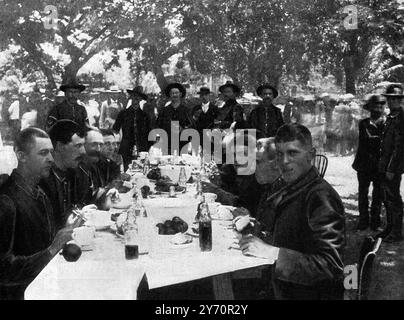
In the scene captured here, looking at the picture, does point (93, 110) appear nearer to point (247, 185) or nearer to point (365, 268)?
point (247, 185)

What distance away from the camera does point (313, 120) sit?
1638cm

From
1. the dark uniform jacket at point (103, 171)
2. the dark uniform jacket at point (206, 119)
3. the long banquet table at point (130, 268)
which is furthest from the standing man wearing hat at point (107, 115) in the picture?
the long banquet table at point (130, 268)

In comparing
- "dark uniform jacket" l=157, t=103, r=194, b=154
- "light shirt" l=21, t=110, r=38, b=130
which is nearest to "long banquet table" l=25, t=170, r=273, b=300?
"dark uniform jacket" l=157, t=103, r=194, b=154

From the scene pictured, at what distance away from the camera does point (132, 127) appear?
9070 millimetres

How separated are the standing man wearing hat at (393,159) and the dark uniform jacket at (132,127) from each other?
4.21 meters

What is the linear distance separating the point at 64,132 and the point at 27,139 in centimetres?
131

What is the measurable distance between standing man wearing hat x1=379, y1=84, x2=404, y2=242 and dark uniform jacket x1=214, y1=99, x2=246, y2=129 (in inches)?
121

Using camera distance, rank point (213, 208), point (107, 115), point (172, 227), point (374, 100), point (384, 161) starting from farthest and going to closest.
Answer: point (107, 115) < point (374, 100) < point (384, 161) < point (213, 208) < point (172, 227)

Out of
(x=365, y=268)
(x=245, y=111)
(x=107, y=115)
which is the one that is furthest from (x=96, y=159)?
(x=245, y=111)

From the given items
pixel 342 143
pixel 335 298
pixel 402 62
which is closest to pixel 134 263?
pixel 335 298

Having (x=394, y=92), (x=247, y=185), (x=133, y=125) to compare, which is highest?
(x=394, y=92)

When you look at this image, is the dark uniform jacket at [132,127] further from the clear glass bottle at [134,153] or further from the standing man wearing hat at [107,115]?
the standing man wearing hat at [107,115]

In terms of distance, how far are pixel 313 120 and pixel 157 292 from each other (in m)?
13.1

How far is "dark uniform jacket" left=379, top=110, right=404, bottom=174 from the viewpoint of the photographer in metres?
6.12
